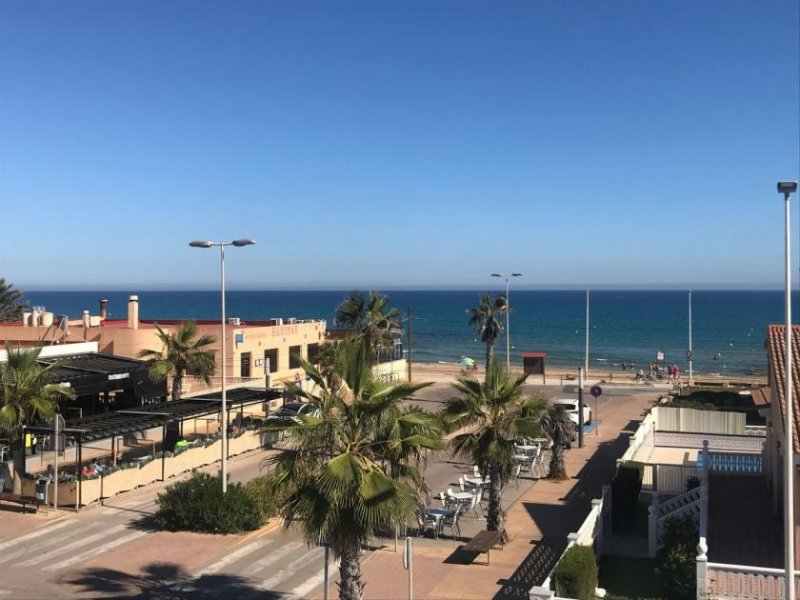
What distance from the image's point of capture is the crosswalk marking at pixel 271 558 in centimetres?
1606

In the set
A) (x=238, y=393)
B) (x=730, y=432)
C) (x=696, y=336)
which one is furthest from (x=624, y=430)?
(x=696, y=336)

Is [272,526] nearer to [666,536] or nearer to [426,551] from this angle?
[426,551]

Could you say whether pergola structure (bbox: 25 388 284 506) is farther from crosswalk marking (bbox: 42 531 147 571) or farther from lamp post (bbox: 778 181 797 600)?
lamp post (bbox: 778 181 797 600)

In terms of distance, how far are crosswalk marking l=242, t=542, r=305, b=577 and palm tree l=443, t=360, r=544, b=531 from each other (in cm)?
436

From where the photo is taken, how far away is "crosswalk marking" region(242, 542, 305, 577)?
16062mm

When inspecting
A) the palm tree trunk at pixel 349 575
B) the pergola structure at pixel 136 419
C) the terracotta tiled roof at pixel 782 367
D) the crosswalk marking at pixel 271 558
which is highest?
the terracotta tiled roof at pixel 782 367

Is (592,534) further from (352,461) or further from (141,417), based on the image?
(141,417)

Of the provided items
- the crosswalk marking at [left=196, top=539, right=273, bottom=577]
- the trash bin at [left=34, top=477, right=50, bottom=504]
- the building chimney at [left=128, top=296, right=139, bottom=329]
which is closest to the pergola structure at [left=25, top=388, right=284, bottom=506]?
the trash bin at [left=34, top=477, right=50, bottom=504]

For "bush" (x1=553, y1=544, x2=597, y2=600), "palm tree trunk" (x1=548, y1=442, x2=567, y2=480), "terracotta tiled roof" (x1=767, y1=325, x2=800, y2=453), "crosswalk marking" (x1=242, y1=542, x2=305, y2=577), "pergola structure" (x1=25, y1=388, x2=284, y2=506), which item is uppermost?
"terracotta tiled roof" (x1=767, y1=325, x2=800, y2=453)

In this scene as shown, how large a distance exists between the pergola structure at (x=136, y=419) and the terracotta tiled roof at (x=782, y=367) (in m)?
14.6

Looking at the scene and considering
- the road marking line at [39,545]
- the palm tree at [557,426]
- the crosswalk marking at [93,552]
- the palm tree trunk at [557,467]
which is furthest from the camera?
the palm tree trunk at [557,467]

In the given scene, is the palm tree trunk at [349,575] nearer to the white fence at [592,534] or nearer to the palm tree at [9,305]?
the white fence at [592,534]

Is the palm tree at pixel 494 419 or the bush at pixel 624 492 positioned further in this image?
the bush at pixel 624 492

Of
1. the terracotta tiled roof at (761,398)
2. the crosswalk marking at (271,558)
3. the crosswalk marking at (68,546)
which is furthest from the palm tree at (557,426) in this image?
the crosswalk marking at (68,546)
